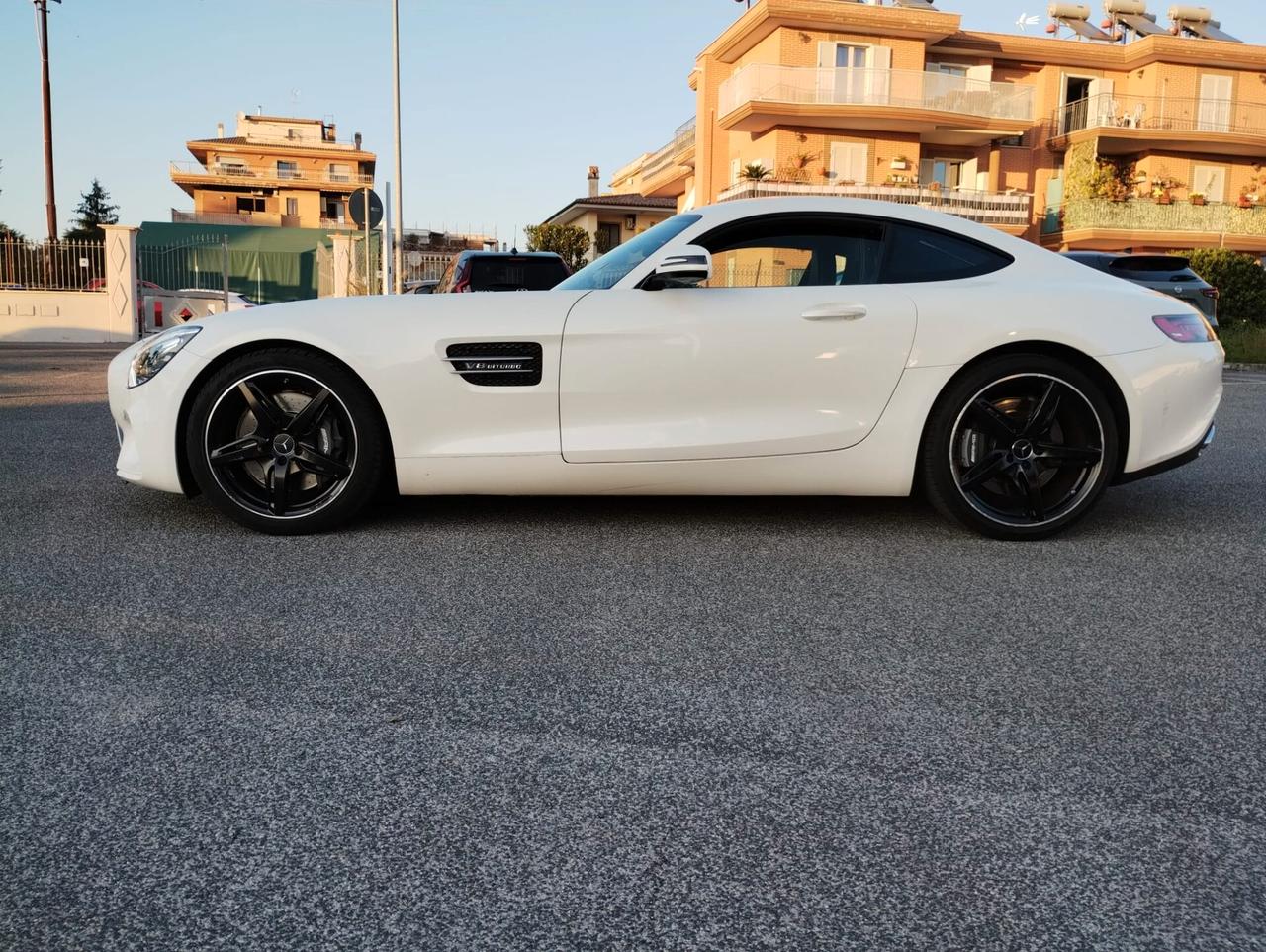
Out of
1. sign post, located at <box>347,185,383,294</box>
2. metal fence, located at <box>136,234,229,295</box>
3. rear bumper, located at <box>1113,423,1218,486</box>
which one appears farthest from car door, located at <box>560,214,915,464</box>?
metal fence, located at <box>136,234,229,295</box>

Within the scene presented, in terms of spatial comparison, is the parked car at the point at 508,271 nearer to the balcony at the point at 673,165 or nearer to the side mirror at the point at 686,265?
the side mirror at the point at 686,265

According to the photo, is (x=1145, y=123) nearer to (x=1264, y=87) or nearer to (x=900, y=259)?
(x=1264, y=87)

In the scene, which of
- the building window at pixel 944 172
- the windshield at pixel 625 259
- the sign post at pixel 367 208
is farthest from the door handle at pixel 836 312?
the building window at pixel 944 172

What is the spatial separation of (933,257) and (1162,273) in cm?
1118

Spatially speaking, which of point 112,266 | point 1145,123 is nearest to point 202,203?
point 112,266

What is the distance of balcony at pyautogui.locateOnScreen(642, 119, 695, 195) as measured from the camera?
128 feet

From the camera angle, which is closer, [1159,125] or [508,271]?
[508,271]

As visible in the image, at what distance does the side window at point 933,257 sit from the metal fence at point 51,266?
24.2 m

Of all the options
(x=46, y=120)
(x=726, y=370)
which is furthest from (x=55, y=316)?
(x=726, y=370)

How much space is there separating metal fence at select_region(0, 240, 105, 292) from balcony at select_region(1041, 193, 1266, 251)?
28.2 m

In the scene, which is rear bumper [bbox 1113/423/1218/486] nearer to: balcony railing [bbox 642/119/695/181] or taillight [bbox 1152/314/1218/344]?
taillight [bbox 1152/314/1218/344]

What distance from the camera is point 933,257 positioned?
4574 millimetres

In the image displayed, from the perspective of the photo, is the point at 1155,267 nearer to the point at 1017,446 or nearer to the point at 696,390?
the point at 1017,446

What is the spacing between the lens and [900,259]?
455 cm
